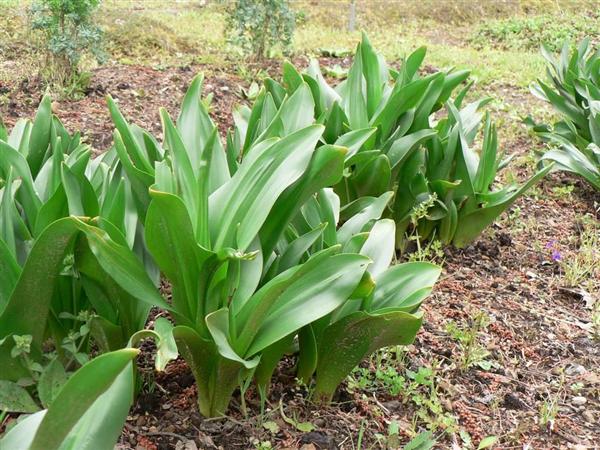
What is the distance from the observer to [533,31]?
1232cm

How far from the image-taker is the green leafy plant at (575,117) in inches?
189

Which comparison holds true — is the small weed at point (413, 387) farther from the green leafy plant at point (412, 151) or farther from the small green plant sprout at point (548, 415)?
the green leafy plant at point (412, 151)

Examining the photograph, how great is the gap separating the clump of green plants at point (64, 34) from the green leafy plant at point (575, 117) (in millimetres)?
3160

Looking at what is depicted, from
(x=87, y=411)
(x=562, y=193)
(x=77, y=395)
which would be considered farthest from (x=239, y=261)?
(x=562, y=193)

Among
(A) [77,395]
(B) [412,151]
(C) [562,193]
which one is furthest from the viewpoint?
(C) [562,193]

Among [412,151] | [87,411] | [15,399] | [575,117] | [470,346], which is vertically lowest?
[470,346]

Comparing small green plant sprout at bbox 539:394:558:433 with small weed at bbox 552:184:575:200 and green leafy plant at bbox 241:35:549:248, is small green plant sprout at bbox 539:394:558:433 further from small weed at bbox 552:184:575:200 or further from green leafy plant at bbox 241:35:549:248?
small weed at bbox 552:184:575:200

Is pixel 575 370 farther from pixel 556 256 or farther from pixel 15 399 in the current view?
pixel 15 399

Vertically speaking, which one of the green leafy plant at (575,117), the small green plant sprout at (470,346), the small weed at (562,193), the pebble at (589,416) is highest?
the green leafy plant at (575,117)

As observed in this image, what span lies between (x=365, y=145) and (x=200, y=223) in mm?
1663

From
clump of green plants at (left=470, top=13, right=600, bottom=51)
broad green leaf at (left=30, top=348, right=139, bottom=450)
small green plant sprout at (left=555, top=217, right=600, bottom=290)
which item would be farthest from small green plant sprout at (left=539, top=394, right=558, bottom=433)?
clump of green plants at (left=470, top=13, right=600, bottom=51)

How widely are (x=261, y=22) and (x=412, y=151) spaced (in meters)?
3.51

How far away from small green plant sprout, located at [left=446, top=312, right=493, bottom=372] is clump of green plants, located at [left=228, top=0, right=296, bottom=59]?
423 centimetres

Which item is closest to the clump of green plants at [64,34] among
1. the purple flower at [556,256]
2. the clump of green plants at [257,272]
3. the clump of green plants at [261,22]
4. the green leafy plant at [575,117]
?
the clump of green plants at [261,22]
